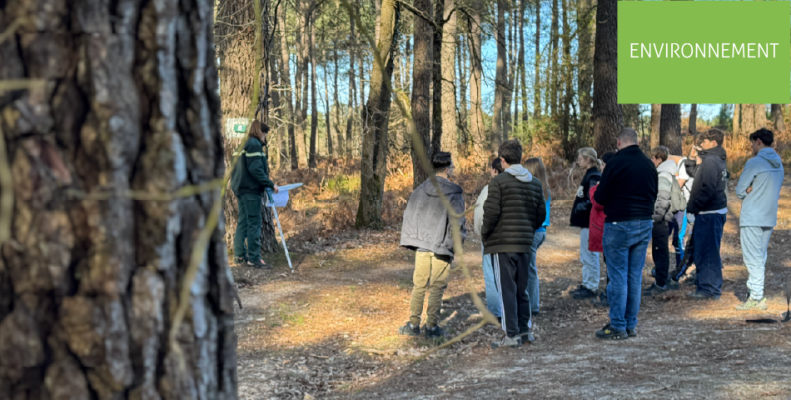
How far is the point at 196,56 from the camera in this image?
4.48 feet

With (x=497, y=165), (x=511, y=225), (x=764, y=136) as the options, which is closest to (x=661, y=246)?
(x=764, y=136)

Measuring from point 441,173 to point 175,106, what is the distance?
4.80 meters

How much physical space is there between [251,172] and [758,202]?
585cm

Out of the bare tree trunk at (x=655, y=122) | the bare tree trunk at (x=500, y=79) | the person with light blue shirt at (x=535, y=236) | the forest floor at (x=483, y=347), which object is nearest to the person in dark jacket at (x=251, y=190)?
the forest floor at (x=483, y=347)

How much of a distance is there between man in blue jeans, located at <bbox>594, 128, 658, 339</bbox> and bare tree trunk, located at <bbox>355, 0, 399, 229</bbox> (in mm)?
5659

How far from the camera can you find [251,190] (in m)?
8.40

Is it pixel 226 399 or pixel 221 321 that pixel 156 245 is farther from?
pixel 226 399

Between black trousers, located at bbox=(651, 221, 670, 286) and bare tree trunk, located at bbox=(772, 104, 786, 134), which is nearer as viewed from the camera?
black trousers, located at bbox=(651, 221, 670, 286)

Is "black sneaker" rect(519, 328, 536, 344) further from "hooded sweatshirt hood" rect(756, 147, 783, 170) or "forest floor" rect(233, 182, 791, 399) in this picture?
"hooded sweatshirt hood" rect(756, 147, 783, 170)

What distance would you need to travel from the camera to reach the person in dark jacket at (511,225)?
558 cm

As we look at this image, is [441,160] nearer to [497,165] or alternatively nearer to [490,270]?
[497,165]

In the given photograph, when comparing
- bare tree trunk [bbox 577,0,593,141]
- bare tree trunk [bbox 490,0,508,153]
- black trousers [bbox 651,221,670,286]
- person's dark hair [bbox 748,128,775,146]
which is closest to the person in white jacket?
black trousers [bbox 651,221,670,286]

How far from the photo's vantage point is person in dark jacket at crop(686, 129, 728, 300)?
6922 millimetres

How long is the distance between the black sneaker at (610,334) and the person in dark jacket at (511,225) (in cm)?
77
